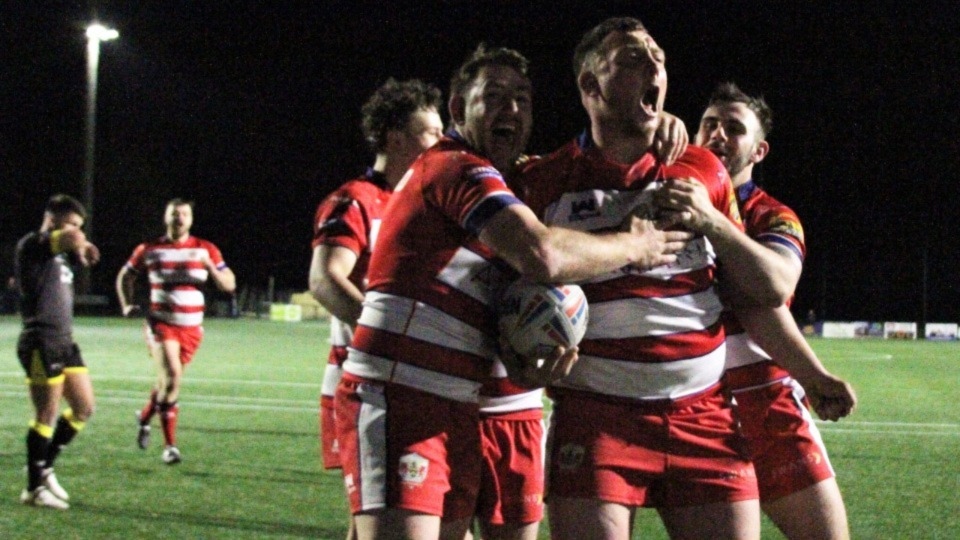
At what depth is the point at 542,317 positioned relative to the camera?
10.9 ft

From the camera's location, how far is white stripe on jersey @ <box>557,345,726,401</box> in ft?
11.1

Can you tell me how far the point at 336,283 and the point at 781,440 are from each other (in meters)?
2.02

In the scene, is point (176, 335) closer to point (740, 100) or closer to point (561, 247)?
point (740, 100)

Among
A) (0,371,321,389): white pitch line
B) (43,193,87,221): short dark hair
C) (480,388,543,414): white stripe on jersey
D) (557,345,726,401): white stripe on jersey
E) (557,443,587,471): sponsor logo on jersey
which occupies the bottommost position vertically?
(0,371,321,389): white pitch line

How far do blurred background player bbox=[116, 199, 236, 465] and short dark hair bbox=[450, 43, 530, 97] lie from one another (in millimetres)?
7180

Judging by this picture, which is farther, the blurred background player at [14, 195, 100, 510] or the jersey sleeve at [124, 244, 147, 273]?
the jersey sleeve at [124, 244, 147, 273]

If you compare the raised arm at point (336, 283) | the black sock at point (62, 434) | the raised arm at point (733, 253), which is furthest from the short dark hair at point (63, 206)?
the raised arm at point (733, 253)

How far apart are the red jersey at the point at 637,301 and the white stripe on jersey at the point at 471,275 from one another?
0.24 metres

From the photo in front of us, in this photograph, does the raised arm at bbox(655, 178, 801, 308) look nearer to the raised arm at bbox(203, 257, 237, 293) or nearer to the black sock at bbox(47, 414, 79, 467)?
the black sock at bbox(47, 414, 79, 467)

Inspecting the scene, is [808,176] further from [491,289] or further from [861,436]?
[491,289]

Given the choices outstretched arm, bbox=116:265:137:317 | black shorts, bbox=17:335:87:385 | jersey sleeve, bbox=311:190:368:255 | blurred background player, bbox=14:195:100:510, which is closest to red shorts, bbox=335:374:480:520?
jersey sleeve, bbox=311:190:368:255

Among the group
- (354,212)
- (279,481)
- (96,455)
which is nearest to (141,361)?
(96,455)

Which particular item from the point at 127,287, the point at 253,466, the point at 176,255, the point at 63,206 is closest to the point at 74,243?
the point at 63,206

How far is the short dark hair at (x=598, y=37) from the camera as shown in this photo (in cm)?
356
